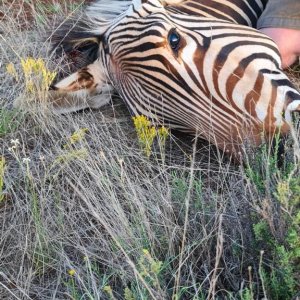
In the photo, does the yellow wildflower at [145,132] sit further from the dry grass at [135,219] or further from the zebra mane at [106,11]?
the zebra mane at [106,11]

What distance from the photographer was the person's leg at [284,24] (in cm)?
320

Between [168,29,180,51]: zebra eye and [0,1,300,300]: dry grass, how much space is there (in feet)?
1.49

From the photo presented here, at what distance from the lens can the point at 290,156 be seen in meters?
2.33

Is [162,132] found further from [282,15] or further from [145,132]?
[282,15]

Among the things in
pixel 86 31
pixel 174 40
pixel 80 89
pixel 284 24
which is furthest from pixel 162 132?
pixel 284 24

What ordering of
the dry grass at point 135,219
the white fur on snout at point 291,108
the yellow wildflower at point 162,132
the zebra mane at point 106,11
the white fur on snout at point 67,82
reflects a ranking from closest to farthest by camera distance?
the dry grass at point 135,219
the white fur on snout at point 291,108
the yellow wildflower at point 162,132
the white fur on snout at point 67,82
the zebra mane at point 106,11

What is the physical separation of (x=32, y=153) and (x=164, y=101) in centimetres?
72

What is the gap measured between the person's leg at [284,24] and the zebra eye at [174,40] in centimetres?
73

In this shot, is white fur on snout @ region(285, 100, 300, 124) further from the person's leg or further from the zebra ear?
the zebra ear

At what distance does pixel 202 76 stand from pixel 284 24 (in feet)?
2.74

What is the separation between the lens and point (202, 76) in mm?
2623

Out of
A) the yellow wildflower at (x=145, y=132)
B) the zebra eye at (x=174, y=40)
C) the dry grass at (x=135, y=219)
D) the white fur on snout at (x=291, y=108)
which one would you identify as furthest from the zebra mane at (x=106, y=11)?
the white fur on snout at (x=291, y=108)

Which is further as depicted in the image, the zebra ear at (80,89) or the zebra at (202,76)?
the zebra ear at (80,89)

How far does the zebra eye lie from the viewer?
2.68 meters
